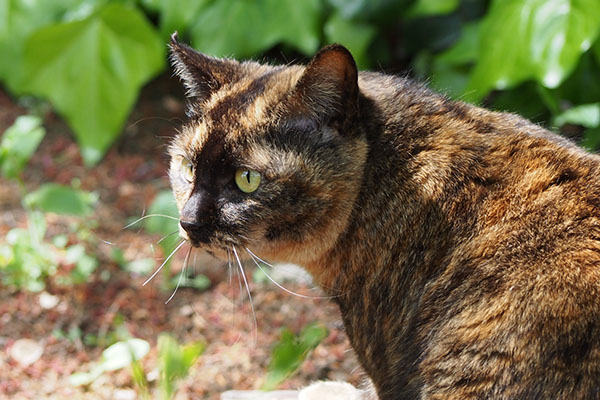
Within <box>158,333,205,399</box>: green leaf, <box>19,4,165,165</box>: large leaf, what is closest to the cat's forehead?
<box>158,333,205,399</box>: green leaf

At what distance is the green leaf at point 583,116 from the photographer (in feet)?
10.7

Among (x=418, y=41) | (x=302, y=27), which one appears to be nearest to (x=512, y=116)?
(x=302, y=27)

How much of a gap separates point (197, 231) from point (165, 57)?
102 inches

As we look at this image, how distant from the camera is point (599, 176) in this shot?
76.5 inches

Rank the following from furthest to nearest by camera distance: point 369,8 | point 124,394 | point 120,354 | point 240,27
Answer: point 240,27 → point 369,8 → point 124,394 → point 120,354

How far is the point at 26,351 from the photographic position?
3.13 m

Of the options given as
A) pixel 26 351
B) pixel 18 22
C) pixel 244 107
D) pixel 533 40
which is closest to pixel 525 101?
pixel 533 40

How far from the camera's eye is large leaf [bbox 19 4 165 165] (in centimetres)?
405

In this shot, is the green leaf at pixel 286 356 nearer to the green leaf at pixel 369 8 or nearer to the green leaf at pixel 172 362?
the green leaf at pixel 172 362

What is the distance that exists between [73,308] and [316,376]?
1.17 m

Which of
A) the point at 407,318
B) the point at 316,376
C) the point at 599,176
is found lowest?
the point at 316,376

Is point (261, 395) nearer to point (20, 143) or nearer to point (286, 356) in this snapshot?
point (286, 356)

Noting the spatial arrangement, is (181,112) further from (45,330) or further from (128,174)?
(45,330)

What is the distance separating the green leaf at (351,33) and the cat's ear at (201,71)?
1475 mm
